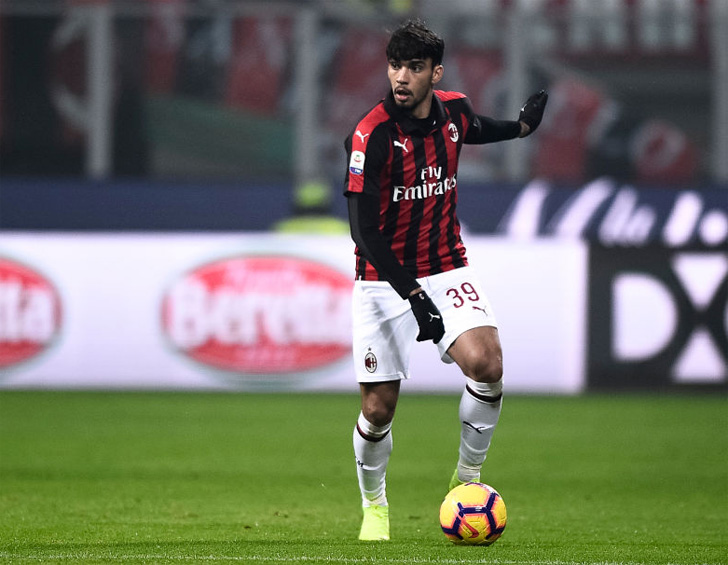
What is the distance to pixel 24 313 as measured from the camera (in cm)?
1258

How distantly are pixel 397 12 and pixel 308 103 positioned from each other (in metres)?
1.41

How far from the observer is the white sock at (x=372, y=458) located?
5773 mm

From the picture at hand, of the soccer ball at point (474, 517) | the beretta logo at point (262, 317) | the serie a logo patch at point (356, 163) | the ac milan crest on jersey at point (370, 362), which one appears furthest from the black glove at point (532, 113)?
the beretta logo at point (262, 317)

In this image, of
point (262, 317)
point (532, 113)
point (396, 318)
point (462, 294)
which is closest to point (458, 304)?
point (462, 294)

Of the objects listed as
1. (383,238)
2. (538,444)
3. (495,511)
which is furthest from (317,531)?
(538,444)

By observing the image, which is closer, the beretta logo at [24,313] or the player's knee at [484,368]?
the player's knee at [484,368]

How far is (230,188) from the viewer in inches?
569

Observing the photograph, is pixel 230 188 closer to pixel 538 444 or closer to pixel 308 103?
pixel 308 103

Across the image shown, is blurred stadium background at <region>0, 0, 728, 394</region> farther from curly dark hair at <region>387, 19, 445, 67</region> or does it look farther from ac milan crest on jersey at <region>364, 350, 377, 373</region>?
curly dark hair at <region>387, 19, 445, 67</region>

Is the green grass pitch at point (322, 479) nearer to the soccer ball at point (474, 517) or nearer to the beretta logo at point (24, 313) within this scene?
the soccer ball at point (474, 517)

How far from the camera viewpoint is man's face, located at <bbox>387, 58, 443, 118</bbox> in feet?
18.1

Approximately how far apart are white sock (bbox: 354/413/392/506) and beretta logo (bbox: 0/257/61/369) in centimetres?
738

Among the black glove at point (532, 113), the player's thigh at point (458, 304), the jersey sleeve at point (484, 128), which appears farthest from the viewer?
the black glove at point (532, 113)

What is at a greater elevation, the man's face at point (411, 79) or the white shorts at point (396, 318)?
the man's face at point (411, 79)
